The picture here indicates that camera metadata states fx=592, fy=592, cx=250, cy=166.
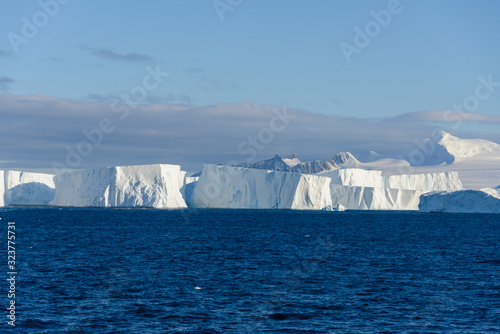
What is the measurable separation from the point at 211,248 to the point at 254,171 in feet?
194

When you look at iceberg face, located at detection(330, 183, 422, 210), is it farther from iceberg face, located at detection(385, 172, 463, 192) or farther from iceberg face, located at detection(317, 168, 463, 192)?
iceberg face, located at detection(385, 172, 463, 192)

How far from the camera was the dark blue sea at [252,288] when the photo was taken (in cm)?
1803

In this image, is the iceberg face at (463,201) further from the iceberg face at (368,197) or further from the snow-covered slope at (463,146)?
the snow-covered slope at (463,146)

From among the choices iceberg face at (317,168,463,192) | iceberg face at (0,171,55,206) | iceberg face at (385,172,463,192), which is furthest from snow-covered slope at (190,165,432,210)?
iceberg face at (0,171,55,206)

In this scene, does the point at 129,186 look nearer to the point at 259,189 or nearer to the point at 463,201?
the point at 259,189

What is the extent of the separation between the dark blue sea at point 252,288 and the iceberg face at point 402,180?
79910 millimetres

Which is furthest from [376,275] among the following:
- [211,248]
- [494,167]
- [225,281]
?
[494,167]

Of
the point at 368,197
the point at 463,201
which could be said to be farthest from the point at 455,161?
the point at 463,201

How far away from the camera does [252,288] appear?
2359 centimetres

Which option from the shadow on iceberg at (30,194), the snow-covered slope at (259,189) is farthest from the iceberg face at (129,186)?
the shadow on iceberg at (30,194)

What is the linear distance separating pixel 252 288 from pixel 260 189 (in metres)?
75.1

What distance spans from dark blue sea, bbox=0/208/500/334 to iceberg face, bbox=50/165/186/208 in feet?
161

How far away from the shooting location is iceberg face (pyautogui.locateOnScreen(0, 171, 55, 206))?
10294 centimetres

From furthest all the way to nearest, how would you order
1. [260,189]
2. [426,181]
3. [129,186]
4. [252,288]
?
[426,181] → [260,189] → [129,186] → [252,288]
